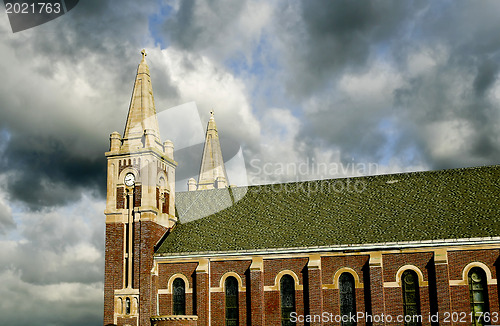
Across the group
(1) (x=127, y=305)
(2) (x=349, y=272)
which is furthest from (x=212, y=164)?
(2) (x=349, y=272)

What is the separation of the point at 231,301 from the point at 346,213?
9583 mm

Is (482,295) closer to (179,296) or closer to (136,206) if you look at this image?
(179,296)

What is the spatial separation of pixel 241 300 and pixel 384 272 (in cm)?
923

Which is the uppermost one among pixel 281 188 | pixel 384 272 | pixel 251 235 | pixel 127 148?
pixel 127 148

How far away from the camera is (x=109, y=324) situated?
127 feet

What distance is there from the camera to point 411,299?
34.4 m

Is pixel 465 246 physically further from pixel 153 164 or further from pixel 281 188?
pixel 153 164

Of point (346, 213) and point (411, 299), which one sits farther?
point (346, 213)

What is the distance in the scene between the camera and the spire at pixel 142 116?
42.3 metres

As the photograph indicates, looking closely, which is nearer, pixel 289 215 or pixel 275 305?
pixel 275 305

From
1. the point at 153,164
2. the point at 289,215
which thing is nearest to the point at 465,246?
the point at 289,215

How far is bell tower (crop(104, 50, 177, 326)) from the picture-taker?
39.0m

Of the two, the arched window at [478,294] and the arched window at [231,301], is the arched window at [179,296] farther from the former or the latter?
the arched window at [478,294]

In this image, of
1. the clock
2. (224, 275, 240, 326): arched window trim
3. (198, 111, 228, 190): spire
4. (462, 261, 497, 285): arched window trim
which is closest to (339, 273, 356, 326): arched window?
(462, 261, 497, 285): arched window trim
